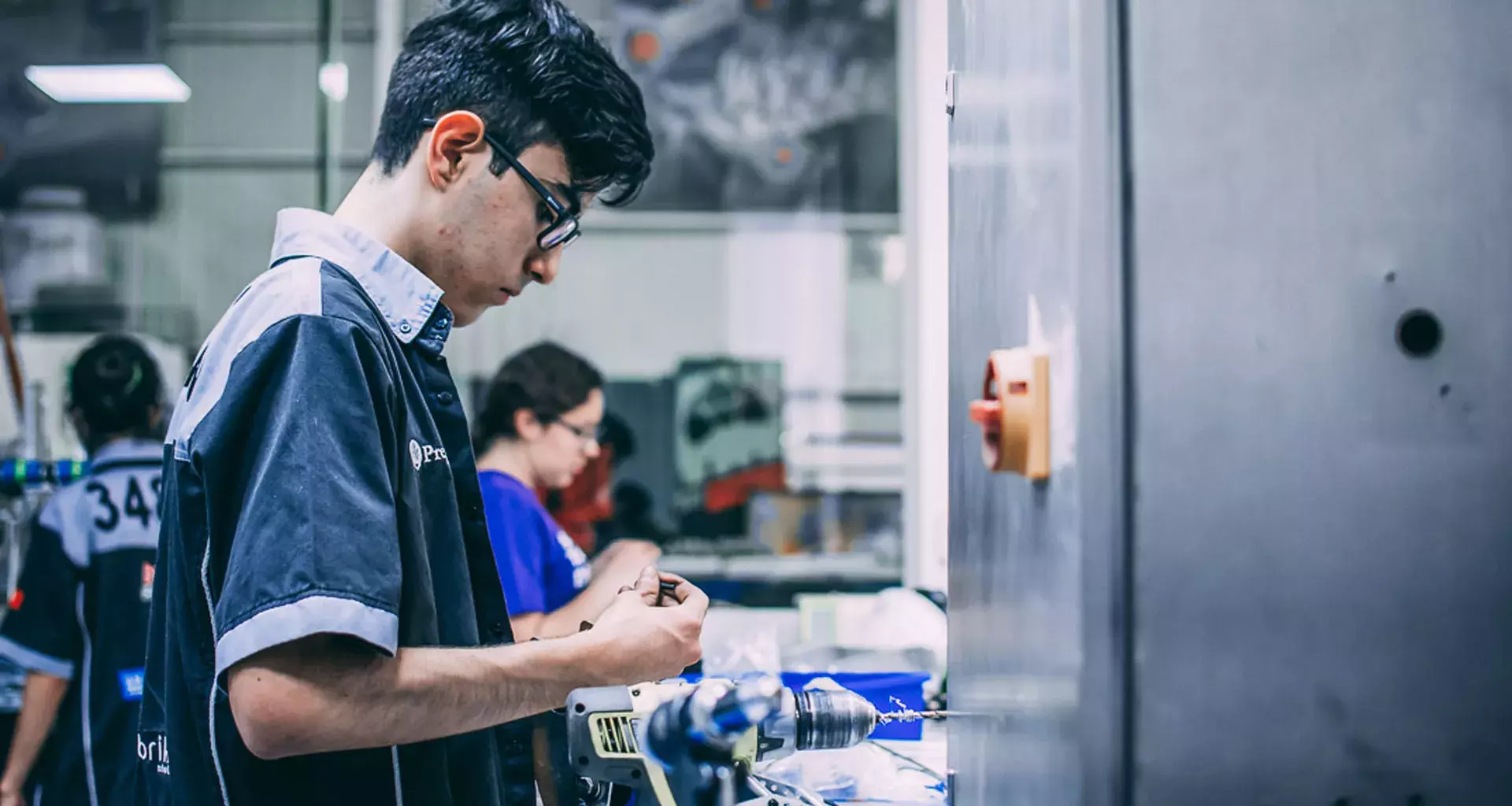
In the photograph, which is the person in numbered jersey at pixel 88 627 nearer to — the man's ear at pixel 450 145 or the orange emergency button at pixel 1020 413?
the man's ear at pixel 450 145

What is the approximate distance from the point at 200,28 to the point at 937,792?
12.3ft

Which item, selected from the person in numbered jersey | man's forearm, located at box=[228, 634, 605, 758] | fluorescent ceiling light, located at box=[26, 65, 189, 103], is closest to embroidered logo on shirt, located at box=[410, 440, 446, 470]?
man's forearm, located at box=[228, 634, 605, 758]

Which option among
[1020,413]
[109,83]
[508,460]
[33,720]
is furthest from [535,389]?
[109,83]

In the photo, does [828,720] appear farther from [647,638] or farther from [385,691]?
[385,691]

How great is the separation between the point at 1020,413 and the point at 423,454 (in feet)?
1.63

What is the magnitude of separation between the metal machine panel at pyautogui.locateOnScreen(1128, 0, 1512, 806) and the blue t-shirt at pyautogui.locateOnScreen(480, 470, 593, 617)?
1.52 metres

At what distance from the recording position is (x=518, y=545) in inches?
78.6

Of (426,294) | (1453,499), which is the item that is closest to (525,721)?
(426,294)

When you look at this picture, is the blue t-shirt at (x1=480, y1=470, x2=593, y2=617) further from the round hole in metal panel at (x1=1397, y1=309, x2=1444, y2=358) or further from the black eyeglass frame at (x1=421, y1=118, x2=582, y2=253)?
the round hole in metal panel at (x1=1397, y1=309, x2=1444, y2=358)

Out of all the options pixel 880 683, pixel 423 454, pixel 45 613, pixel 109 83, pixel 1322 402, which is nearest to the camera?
pixel 1322 402

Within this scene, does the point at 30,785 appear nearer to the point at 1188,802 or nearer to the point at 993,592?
the point at 993,592

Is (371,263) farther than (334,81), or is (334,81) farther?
(334,81)

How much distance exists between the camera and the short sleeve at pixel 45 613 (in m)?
2.23

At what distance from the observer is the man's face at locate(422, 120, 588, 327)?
0.94 metres
